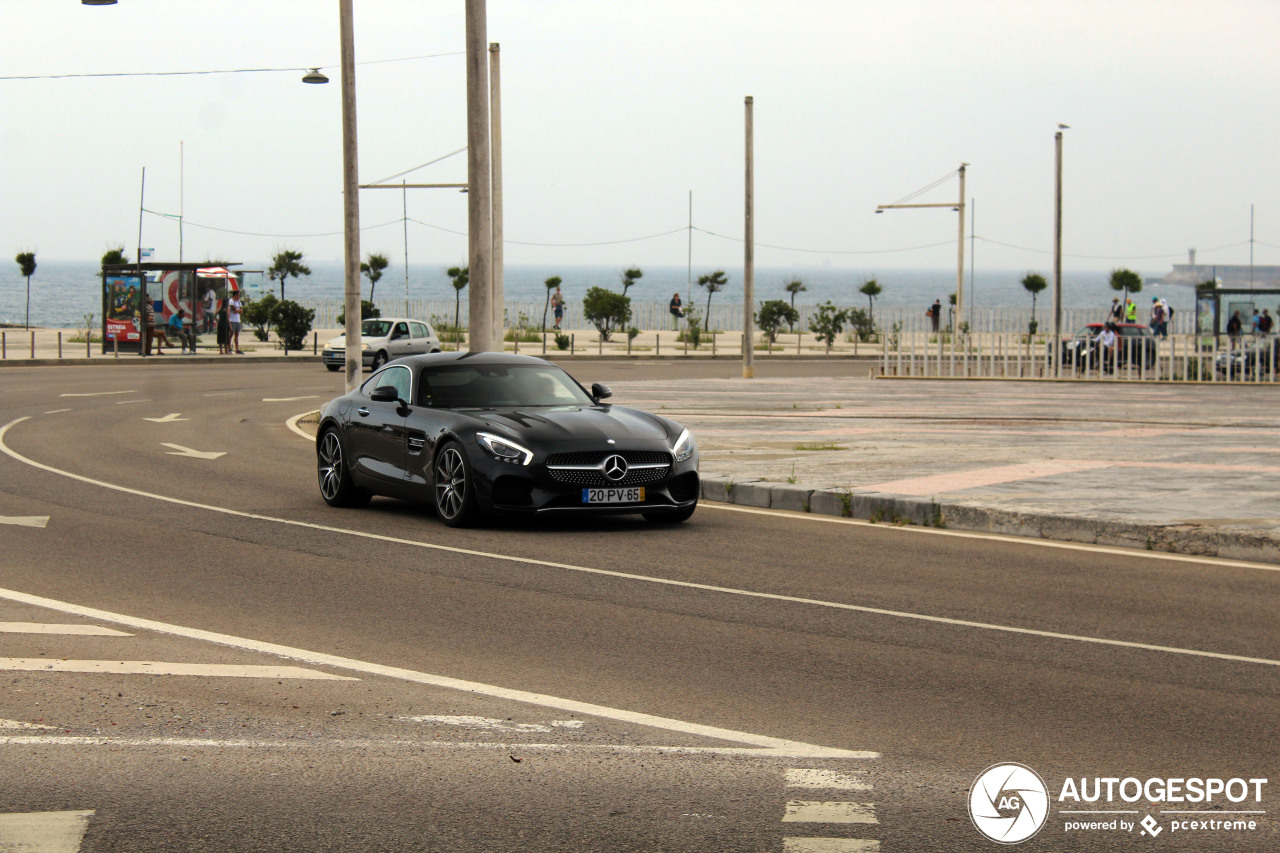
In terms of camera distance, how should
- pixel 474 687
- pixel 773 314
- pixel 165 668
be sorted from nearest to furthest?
1. pixel 474 687
2. pixel 165 668
3. pixel 773 314

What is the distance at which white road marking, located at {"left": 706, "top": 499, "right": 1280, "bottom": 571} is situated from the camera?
33.9 ft

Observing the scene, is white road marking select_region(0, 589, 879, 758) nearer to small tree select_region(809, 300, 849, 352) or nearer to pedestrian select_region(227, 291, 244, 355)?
pedestrian select_region(227, 291, 244, 355)

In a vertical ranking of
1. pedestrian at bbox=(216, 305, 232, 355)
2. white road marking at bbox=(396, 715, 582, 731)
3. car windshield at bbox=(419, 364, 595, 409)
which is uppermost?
pedestrian at bbox=(216, 305, 232, 355)

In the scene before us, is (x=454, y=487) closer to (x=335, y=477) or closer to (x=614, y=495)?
(x=614, y=495)

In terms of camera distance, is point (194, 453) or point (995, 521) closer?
point (995, 521)

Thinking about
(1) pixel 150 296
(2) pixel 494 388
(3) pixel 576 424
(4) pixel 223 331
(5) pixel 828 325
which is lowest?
(3) pixel 576 424

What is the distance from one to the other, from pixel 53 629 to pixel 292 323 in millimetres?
42179

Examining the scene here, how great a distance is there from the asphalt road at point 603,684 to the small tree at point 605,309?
4730 centimetres

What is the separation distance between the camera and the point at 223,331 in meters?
47.5

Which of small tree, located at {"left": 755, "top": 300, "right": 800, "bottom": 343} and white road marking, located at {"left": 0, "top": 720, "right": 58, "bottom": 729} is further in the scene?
small tree, located at {"left": 755, "top": 300, "right": 800, "bottom": 343}

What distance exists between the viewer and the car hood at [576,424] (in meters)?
11.5

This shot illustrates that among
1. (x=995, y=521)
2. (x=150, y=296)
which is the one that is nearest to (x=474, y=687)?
(x=995, y=521)

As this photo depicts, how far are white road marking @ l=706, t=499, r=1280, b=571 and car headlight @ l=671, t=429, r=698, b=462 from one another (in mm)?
1125

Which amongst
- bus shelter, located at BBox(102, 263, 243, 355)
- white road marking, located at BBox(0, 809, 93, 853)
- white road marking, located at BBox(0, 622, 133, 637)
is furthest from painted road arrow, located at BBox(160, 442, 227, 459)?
bus shelter, located at BBox(102, 263, 243, 355)
